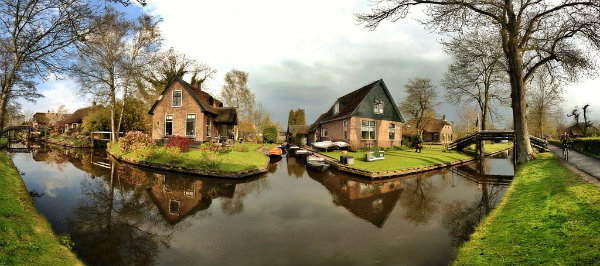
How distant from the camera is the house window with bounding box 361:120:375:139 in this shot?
100 ft

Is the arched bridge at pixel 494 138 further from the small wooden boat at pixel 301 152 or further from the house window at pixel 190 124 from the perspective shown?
the house window at pixel 190 124

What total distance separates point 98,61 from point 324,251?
32.3m

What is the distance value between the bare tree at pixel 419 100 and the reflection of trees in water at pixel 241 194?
113 feet

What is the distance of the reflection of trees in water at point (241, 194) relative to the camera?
10.1 meters

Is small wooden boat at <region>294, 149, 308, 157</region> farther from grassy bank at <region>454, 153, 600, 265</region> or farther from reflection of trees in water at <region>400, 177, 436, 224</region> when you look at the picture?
grassy bank at <region>454, 153, 600, 265</region>

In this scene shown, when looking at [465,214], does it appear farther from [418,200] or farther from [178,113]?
[178,113]

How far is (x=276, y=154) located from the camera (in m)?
28.0

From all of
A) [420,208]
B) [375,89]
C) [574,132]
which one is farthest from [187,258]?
[574,132]

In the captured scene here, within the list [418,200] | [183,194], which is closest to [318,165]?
[418,200]

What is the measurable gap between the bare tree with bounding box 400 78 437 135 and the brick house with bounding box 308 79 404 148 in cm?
1046

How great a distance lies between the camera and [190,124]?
28.2 metres

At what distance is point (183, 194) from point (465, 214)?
12451 mm

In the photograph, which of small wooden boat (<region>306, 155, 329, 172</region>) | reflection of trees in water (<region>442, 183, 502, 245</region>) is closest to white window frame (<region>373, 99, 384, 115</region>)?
small wooden boat (<region>306, 155, 329, 172</region>)

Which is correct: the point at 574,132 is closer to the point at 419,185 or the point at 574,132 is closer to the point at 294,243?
the point at 419,185
